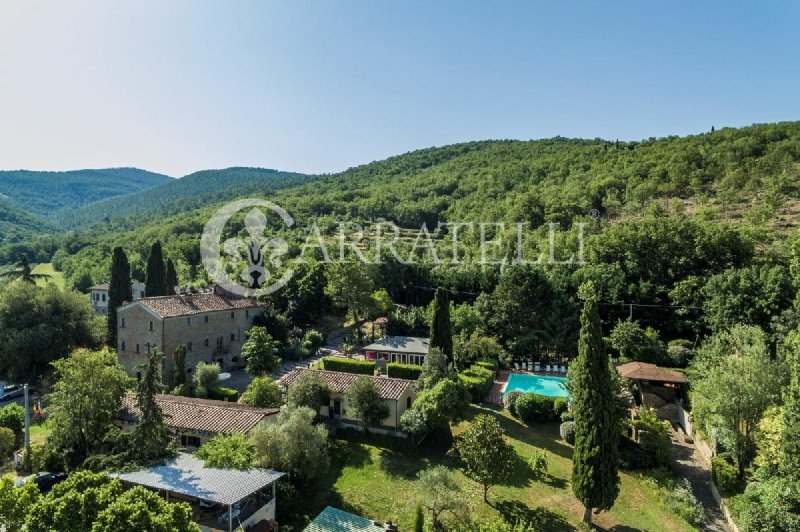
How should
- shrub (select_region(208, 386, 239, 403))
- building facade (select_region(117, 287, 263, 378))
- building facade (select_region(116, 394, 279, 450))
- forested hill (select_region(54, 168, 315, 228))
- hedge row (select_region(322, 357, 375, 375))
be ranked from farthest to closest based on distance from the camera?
1. forested hill (select_region(54, 168, 315, 228))
2. building facade (select_region(117, 287, 263, 378))
3. hedge row (select_region(322, 357, 375, 375))
4. shrub (select_region(208, 386, 239, 403))
5. building facade (select_region(116, 394, 279, 450))

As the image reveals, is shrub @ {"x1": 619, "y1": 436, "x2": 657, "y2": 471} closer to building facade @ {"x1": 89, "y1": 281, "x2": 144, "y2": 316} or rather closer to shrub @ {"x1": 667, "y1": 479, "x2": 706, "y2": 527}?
shrub @ {"x1": 667, "y1": 479, "x2": 706, "y2": 527}

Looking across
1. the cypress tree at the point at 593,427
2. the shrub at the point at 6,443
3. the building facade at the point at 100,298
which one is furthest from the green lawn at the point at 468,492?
the building facade at the point at 100,298

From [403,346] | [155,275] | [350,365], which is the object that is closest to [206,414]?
[350,365]

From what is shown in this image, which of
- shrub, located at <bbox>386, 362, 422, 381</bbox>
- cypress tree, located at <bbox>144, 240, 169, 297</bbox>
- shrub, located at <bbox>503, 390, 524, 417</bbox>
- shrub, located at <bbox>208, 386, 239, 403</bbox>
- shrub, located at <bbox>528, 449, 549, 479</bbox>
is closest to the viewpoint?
shrub, located at <bbox>528, 449, 549, 479</bbox>

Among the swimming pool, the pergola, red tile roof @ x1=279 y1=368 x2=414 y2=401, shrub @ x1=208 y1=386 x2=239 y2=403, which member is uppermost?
red tile roof @ x1=279 y1=368 x2=414 y2=401

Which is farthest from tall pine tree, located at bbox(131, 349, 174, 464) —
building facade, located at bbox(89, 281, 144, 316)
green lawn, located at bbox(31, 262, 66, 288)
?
green lawn, located at bbox(31, 262, 66, 288)

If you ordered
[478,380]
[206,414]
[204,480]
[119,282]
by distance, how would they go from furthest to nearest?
[119,282], [478,380], [206,414], [204,480]

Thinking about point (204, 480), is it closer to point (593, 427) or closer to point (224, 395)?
point (224, 395)
